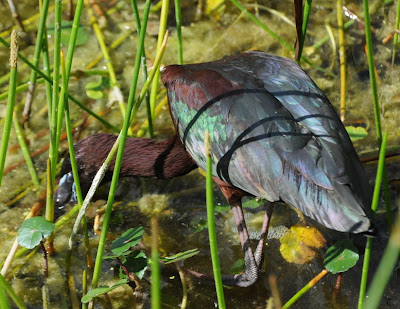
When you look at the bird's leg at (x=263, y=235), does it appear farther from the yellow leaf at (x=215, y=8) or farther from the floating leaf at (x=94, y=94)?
the yellow leaf at (x=215, y=8)

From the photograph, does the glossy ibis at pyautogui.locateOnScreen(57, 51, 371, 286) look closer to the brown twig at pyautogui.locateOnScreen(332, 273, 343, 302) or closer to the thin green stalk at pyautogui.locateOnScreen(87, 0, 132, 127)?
the brown twig at pyautogui.locateOnScreen(332, 273, 343, 302)

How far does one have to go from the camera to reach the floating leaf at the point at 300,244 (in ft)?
9.52

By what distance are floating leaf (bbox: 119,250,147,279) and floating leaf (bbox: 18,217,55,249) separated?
354 millimetres

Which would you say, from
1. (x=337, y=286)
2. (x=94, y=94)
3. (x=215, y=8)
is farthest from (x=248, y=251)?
(x=215, y=8)

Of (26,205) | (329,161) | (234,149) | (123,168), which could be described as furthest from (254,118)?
(26,205)

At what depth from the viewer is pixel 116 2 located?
174 inches

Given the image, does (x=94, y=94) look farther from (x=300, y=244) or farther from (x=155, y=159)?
(x=300, y=244)

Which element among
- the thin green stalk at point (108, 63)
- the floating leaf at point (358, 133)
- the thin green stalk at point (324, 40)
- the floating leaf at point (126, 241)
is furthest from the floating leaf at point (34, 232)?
the thin green stalk at point (324, 40)

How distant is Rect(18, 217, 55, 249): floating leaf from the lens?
244 centimetres

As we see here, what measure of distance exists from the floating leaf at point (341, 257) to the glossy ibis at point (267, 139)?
0.91 ft

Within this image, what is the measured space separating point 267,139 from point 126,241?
2.42 feet

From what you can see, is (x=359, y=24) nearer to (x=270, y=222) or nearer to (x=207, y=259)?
(x=270, y=222)

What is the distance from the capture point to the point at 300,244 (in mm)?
2945

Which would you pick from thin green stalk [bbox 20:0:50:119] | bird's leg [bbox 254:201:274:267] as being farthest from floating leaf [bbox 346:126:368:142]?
thin green stalk [bbox 20:0:50:119]
